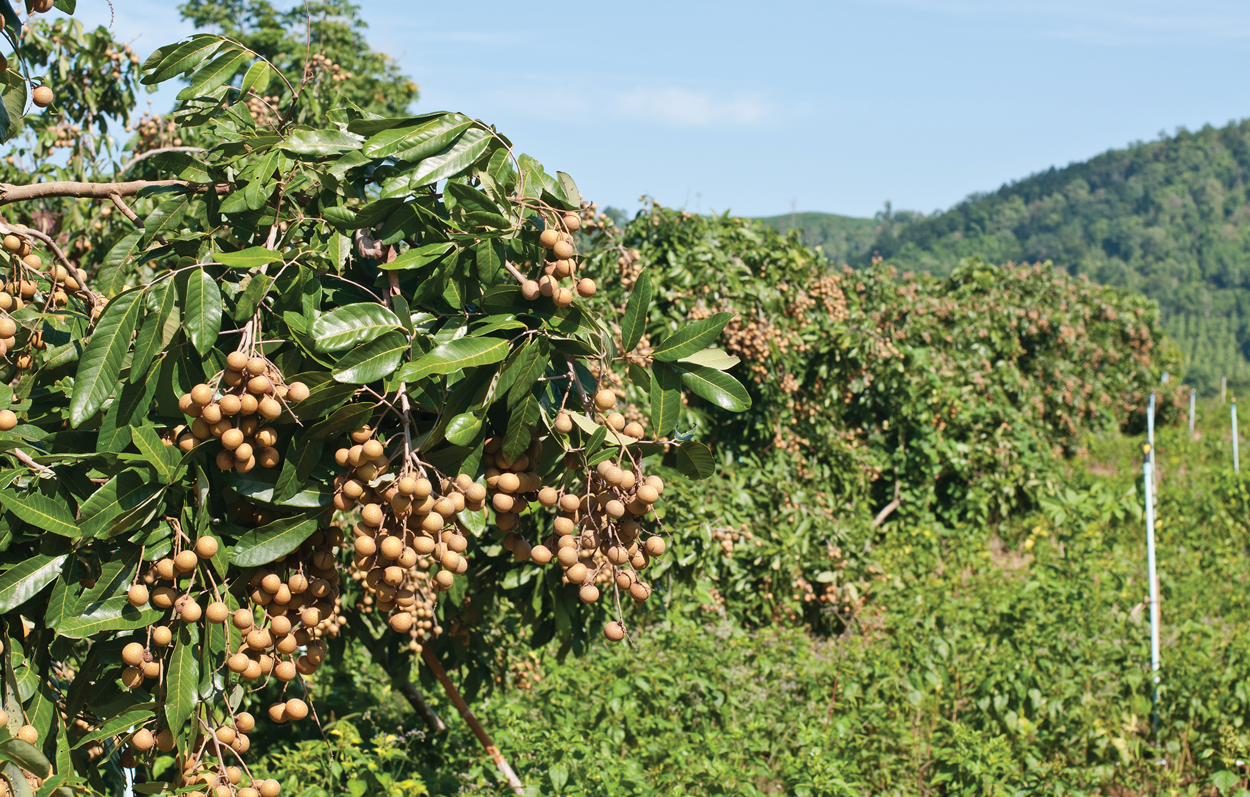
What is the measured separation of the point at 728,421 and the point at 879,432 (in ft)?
7.73

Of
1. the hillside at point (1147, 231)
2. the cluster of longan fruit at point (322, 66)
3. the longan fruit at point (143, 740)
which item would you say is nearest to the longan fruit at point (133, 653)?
the longan fruit at point (143, 740)

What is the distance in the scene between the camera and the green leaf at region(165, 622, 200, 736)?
1293mm

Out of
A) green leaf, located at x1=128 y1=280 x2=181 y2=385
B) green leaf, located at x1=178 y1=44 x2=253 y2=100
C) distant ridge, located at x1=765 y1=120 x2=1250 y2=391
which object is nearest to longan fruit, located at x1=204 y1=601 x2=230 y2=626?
green leaf, located at x1=128 y1=280 x2=181 y2=385

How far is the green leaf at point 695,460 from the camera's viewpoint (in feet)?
4.81

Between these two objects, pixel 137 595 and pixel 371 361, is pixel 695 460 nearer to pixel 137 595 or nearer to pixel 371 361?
pixel 371 361

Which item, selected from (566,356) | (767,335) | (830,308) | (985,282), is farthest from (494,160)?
(985,282)

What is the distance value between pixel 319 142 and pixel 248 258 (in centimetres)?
28

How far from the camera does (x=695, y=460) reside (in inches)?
58.2

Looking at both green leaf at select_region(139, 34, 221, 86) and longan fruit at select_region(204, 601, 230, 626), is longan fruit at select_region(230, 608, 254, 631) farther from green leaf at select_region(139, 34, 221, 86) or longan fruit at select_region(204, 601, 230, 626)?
green leaf at select_region(139, 34, 221, 86)

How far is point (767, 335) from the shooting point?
19.5ft

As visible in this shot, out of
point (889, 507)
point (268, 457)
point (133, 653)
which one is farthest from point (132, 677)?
point (889, 507)

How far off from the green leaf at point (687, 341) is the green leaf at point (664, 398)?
0.02 meters

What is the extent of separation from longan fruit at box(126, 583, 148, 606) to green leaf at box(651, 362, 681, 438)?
30.3 inches

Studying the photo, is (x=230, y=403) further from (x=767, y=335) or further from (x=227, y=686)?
(x=767, y=335)
